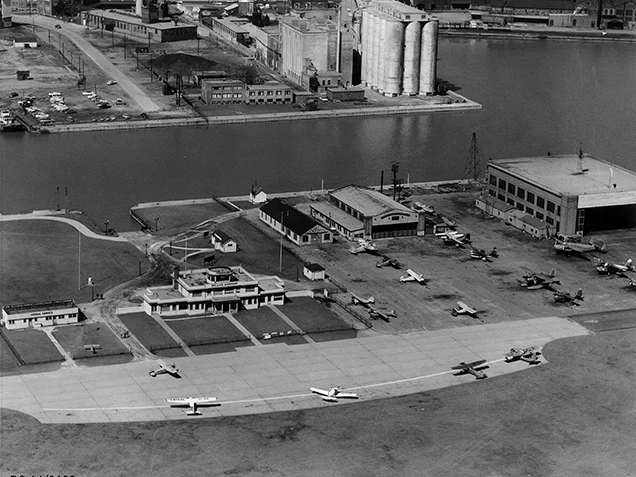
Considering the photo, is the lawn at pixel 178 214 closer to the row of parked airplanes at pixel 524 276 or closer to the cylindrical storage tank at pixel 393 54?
the row of parked airplanes at pixel 524 276

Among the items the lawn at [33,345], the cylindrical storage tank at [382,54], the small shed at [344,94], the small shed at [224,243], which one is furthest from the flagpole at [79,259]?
the cylindrical storage tank at [382,54]

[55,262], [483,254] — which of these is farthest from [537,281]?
[55,262]

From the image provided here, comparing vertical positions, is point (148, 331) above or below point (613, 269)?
below

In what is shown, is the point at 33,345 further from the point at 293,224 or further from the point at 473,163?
the point at 473,163

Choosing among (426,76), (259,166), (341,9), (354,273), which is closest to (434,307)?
(354,273)

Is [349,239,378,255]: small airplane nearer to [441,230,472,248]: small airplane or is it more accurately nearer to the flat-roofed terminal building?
[441,230,472,248]: small airplane

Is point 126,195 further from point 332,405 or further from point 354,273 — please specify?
point 332,405

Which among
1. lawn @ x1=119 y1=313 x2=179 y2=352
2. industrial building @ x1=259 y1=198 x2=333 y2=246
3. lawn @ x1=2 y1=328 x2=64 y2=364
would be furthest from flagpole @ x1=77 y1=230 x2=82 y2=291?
industrial building @ x1=259 y1=198 x2=333 y2=246
